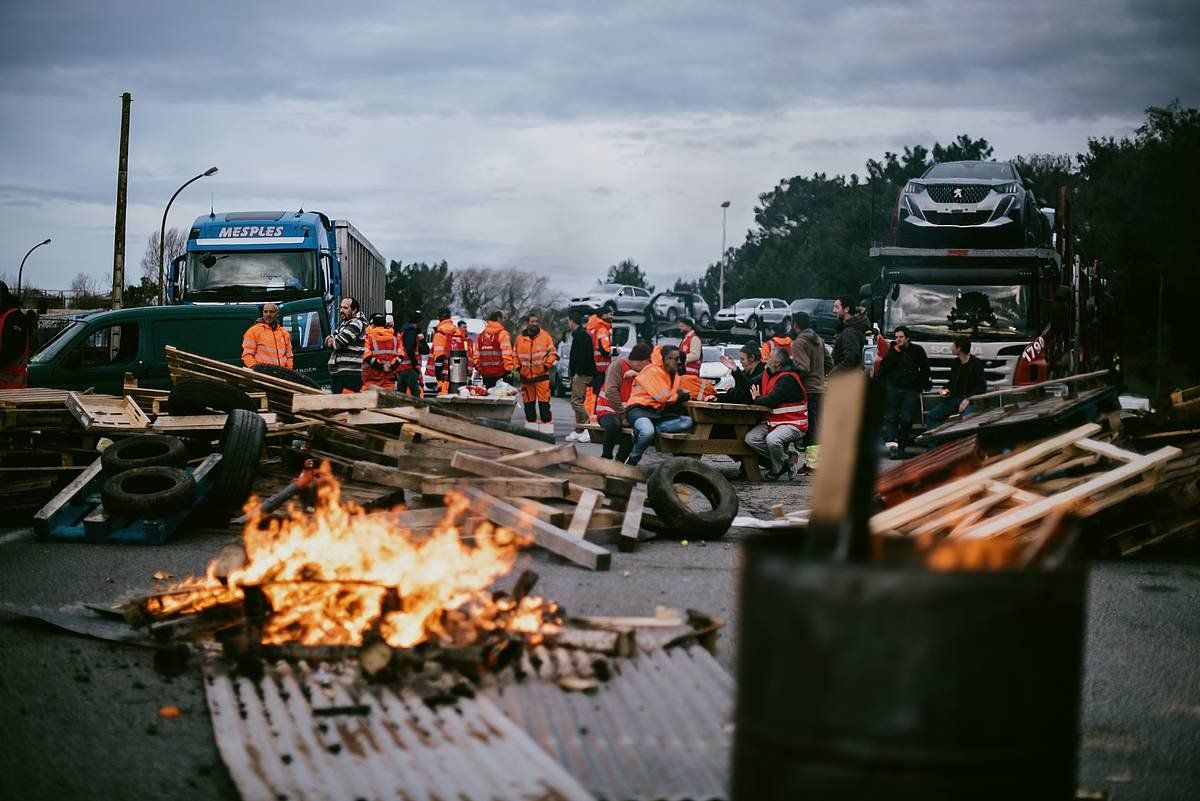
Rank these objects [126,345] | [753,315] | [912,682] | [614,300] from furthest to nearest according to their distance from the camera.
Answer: [753,315], [614,300], [126,345], [912,682]

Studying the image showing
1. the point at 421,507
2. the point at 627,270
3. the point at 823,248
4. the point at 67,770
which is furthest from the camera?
the point at 627,270

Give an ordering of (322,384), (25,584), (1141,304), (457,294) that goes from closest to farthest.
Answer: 1. (25,584)
2. (322,384)
3. (1141,304)
4. (457,294)

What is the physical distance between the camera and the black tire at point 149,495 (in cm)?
836

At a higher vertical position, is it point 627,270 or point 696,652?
point 627,270

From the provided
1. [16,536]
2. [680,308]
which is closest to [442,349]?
[16,536]

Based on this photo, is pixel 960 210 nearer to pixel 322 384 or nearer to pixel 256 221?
pixel 322 384

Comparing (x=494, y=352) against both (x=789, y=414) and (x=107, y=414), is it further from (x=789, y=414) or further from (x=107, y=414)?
(x=107, y=414)

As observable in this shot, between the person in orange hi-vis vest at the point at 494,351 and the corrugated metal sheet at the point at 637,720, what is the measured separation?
45.1ft

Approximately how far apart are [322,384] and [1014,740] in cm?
1670

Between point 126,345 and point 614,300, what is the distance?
26.1 m

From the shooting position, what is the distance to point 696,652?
510 cm

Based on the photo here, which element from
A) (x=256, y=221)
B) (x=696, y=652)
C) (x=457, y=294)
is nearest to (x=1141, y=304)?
(x=256, y=221)

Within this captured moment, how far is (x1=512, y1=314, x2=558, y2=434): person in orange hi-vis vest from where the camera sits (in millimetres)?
17781

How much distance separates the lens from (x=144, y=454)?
9.23 m
